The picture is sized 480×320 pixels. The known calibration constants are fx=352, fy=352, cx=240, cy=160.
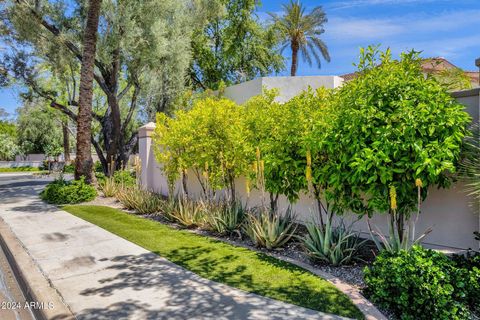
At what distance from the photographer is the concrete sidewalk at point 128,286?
146 inches

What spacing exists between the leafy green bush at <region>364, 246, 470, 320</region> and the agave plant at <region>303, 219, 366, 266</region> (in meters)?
0.95

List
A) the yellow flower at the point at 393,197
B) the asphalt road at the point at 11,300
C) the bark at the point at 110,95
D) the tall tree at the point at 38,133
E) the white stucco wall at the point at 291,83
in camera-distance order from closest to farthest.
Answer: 1. the asphalt road at the point at 11,300
2. the yellow flower at the point at 393,197
3. the white stucco wall at the point at 291,83
4. the bark at the point at 110,95
5. the tall tree at the point at 38,133

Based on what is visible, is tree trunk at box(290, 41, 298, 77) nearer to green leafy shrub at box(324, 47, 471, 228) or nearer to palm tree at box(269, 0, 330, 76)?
palm tree at box(269, 0, 330, 76)

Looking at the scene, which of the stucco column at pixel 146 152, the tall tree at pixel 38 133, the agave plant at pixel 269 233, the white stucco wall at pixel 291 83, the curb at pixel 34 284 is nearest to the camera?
the curb at pixel 34 284

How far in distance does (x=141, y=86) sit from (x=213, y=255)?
1323 centimetres

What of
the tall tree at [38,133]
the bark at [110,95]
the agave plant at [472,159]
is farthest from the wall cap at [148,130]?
the tall tree at [38,133]

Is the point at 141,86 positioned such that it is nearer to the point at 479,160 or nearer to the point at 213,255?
the point at 213,255

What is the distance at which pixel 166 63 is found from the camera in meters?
16.3

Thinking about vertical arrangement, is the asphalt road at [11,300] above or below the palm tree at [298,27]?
below

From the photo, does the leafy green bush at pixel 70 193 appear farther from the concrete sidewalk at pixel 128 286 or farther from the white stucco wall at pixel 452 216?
the white stucco wall at pixel 452 216

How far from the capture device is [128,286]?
14.5ft

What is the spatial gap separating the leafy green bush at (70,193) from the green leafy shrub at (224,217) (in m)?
5.81

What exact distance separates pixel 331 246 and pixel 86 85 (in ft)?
33.1

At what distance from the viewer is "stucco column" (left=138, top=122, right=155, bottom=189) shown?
492 inches
